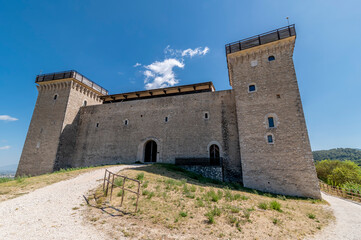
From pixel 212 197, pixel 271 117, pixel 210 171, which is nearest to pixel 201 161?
pixel 210 171

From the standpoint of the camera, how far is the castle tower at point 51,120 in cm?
2015

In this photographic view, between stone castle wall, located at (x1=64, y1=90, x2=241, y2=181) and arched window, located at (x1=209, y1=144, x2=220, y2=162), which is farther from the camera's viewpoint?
stone castle wall, located at (x1=64, y1=90, x2=241, y2=181)

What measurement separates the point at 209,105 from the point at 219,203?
11262 mm

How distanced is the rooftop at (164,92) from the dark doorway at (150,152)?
614 centimetres

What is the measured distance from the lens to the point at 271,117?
14.4m

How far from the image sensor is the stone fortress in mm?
13484

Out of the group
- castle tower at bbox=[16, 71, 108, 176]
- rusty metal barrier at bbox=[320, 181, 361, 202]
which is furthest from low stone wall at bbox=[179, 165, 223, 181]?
castle tower at bbox=[16, 71, 108, 176]

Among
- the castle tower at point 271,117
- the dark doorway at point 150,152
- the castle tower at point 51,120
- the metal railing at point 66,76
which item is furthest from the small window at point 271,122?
the metal railing at point 66,76

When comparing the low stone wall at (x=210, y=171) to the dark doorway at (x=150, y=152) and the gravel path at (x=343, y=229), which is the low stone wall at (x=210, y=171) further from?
the gravel path at (x=343, y=229)

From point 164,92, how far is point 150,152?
736cm

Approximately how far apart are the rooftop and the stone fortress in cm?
12

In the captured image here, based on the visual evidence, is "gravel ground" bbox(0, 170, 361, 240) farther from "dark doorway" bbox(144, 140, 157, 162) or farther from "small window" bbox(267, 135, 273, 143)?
"dark doorway" bbox(144, 140, 157, 162)

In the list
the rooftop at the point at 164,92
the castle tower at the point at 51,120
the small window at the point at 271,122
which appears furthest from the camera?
the rooftop at the point at 164,92

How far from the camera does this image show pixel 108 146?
20.4m
